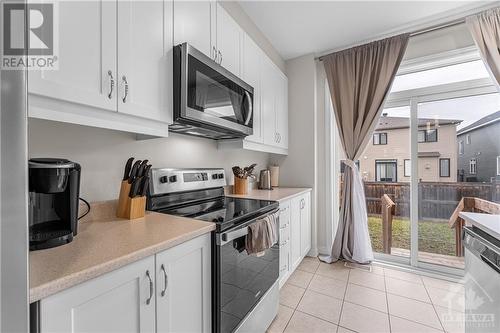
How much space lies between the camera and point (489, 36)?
2.02 m

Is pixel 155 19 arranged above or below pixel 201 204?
above

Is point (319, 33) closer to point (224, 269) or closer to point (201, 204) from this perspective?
point (201, 204)

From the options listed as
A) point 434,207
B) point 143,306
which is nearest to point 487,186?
point 434,207

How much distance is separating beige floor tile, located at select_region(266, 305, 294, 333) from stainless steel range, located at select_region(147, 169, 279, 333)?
55 mm

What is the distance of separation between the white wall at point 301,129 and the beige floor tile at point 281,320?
1.22m

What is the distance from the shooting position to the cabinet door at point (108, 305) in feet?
1.89

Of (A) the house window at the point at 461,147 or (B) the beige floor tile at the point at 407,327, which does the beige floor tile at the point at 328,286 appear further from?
(A) the house window at the point at 461,147

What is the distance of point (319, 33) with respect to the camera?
2533 millimetres

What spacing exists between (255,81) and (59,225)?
6.09 feet

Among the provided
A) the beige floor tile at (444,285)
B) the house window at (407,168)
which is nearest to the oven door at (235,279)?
the beige floor tile at (444,285)

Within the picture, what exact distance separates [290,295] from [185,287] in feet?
4.63

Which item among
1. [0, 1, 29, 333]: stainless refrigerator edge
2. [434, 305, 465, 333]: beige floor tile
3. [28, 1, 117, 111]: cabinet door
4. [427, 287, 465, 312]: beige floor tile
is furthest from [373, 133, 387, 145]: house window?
[0, 1, 29, 333]: stainless refrigerator edge

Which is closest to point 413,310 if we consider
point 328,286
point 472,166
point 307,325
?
point 328,286

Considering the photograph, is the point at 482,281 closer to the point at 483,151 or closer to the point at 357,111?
the point at 483,151
